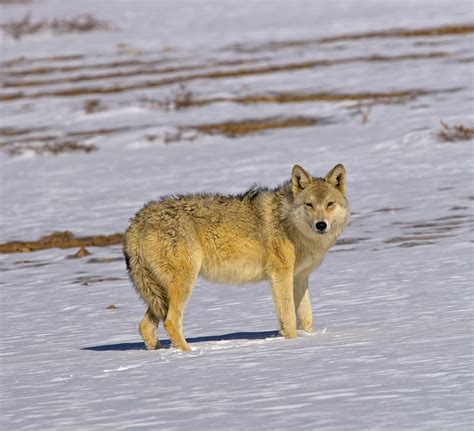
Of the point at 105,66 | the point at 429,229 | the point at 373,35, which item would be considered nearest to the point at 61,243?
the point at 429,229

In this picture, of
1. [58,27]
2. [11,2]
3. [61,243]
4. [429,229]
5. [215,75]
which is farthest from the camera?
[11,2]

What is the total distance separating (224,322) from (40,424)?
3.83 metres

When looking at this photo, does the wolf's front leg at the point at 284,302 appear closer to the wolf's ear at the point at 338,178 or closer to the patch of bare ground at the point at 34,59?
the wolf's ear at the point at 338,178

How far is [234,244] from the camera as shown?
8.51 meters

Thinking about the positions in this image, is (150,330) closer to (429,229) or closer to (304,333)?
(304,333)

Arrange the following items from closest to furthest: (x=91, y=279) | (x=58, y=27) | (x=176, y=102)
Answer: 1. (x=91, y=279)
2. (x=176, y=102)
3. (x=58, y=27)

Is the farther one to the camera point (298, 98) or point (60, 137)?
point (298, 98)

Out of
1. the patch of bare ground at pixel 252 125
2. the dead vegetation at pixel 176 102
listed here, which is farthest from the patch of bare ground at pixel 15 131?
the patch of bare ground at pixel 252 125

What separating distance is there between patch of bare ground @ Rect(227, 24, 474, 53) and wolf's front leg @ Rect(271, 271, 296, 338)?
1115 inches

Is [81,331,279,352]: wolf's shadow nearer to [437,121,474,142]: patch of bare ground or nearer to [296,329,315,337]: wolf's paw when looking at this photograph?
[296,329,315,337]: wolf's paw

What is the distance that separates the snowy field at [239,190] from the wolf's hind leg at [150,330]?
0.59 feet

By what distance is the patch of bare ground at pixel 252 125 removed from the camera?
901 inches

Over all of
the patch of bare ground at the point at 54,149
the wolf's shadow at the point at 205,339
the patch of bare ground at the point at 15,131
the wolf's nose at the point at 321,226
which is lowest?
the wolf's shadow at the point at 205,339

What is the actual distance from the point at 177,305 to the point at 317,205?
1367 mm
